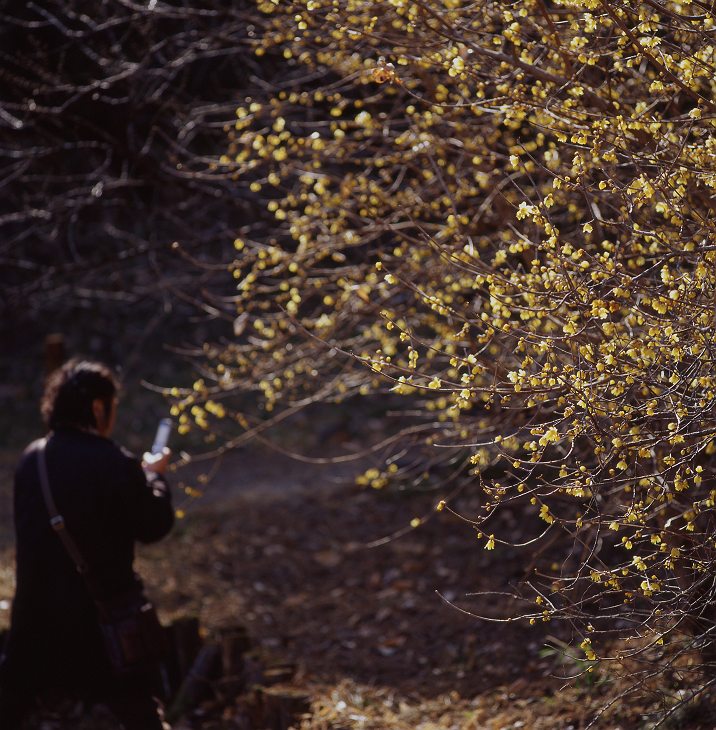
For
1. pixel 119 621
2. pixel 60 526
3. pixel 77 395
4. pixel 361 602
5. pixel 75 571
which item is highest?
pixel 77 395

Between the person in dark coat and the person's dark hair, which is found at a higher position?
the person's dark hair

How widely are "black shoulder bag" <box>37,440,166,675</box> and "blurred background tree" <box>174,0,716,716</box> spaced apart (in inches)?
38.9

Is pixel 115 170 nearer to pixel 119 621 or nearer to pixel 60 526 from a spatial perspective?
pixel 60 526

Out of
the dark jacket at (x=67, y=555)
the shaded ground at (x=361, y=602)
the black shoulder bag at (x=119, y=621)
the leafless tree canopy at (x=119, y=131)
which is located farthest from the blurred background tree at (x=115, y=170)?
Answer: the shaded ground at (x=361, y=602)

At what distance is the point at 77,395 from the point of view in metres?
3.93

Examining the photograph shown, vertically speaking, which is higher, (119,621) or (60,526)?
(60,526)

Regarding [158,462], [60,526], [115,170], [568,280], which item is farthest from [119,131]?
[568,280]

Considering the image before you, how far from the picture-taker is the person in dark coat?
379 cm

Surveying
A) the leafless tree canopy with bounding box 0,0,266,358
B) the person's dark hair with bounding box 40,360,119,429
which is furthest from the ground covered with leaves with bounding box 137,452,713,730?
the leafless tree canopy with bounding box 0,0,266,358

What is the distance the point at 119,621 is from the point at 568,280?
7.21ft

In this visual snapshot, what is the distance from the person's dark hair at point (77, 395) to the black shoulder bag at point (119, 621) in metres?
0.17

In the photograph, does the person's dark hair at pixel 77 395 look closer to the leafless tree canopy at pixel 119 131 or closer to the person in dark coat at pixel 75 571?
the person in dark coat at pixel 75 571

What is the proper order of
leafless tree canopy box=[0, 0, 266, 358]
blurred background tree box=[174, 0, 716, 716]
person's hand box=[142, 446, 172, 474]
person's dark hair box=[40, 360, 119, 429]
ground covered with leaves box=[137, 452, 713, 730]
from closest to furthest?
blurred background tree box=[174, 0, 716, 716] < person's dark hair box=[40, 360, 119, 429] < person's hand box=[142, 446, 172, 474] < ground covered with leaves box=[137, 452, 713, 730] < leafless tree canopy box=[0, 0, 266, 358]

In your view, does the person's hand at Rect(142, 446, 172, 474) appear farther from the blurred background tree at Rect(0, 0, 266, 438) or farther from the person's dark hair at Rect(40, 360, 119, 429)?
the blurred background tree at Rect(0, 0, 266, 438)
